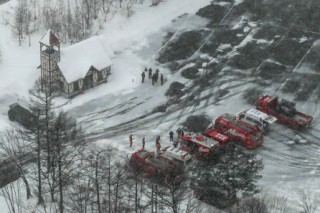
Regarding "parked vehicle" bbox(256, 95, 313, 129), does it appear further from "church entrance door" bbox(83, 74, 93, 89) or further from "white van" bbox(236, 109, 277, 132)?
"church entrance door" bbox(83, 74, 93, 89)

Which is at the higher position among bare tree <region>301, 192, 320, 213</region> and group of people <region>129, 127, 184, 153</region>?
group of people <region>129, 127, 184, 153</region>

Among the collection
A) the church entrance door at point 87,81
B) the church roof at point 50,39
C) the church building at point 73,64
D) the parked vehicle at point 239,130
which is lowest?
the parked vehicle at point 239,130

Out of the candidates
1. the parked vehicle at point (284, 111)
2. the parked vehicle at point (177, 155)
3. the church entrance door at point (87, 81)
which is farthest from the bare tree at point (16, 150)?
the parked vehicle at point (284, 111)

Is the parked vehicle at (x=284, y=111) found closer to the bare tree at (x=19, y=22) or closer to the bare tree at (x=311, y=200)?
the bare tree at (x=311, y=200)

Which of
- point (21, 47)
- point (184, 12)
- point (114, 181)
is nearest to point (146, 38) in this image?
point (184, 12)

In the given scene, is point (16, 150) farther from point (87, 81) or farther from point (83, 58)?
point (83, 58)

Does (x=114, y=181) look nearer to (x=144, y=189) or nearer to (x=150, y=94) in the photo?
(x=144, y=189)

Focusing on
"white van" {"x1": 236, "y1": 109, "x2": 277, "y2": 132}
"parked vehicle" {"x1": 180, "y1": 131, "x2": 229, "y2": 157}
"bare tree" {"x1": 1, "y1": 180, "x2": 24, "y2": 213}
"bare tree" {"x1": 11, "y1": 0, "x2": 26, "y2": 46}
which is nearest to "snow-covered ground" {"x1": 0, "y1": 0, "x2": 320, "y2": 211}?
"bare tree" {"x1": 11, "y1": 0, "x2": 26, "y2": 46}
